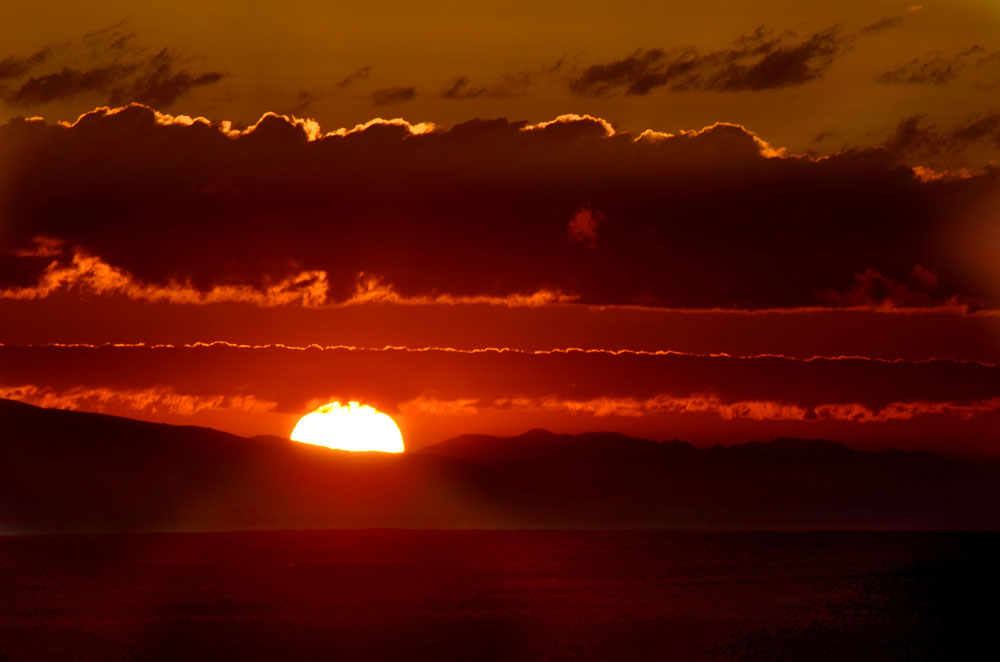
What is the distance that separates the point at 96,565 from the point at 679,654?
44.7m

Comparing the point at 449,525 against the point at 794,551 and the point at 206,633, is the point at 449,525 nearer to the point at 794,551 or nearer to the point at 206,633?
the point at 794,551

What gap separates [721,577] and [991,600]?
1472cm

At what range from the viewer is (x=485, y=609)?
4269 cm

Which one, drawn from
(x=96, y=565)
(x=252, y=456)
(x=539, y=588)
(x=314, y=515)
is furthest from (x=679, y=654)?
(x=252, y=456)

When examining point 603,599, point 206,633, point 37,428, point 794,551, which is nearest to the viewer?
point 206,633

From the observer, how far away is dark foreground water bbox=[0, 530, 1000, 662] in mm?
32281

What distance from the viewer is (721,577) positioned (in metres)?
62.7

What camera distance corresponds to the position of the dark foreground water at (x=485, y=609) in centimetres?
3228

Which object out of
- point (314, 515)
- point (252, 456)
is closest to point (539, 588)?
point (314, 515)

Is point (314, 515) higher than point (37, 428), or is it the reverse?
point (37, 428)

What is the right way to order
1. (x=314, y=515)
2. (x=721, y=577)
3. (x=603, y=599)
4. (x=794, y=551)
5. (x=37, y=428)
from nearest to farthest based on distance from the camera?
(x=603, y=599), (x=721, y=577), (x=794, y=551), (x=314, y=515), (x=37, y=428)

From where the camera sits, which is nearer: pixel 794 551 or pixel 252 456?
pixel 794 551

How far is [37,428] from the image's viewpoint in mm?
194250

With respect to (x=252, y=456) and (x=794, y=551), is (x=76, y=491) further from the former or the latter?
(x=794, y=551)
